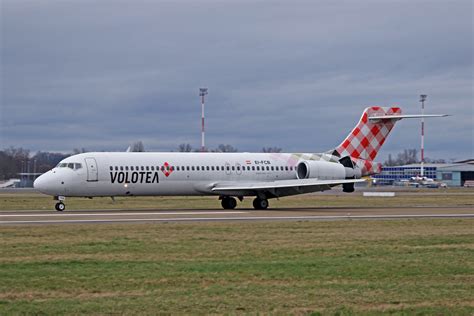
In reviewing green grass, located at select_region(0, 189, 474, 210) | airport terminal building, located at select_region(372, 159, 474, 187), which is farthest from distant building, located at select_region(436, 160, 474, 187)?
green grass, located at select_region(0, 189, 474, 210)

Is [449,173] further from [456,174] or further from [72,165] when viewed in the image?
[72,165]

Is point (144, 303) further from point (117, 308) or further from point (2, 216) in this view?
point (2, 216)

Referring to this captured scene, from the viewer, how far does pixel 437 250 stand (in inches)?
807

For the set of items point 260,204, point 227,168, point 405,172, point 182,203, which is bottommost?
point 182,203

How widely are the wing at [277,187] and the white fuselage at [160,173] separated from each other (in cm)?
51

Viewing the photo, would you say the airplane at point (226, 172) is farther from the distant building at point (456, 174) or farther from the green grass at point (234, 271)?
the distant building at point (456, 174)

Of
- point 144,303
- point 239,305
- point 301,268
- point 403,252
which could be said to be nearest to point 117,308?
point 144,303

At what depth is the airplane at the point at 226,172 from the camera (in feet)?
133

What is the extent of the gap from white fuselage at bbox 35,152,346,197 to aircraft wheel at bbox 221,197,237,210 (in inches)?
42.7

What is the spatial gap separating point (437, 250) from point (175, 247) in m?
6.85

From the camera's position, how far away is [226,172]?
4472 cm

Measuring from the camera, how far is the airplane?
40.6 m

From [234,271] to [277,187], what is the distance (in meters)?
27.4

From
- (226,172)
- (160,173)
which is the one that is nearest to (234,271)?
(160,173)
